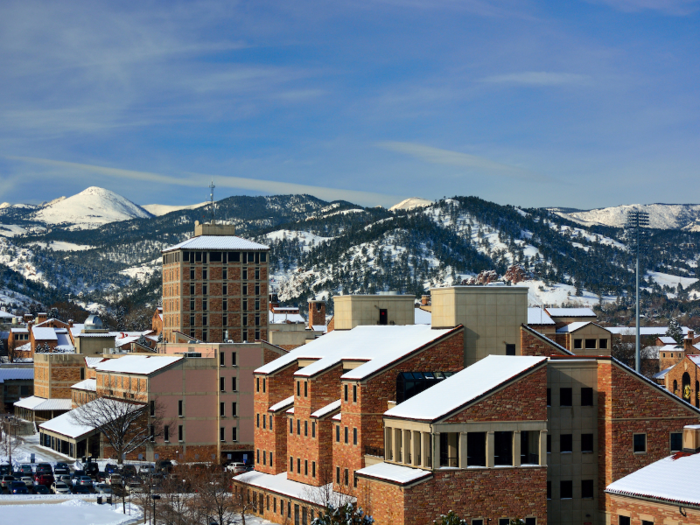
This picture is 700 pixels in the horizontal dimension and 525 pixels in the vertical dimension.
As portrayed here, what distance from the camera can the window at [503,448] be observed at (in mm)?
66000

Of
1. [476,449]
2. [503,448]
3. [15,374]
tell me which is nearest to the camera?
[476,449]

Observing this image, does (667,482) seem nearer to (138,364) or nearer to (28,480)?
(28,480)

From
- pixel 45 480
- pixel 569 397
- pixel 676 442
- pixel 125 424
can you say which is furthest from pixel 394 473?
pixel 125 424

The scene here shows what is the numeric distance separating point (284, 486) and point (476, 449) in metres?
26.2

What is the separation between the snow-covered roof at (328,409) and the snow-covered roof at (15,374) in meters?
127

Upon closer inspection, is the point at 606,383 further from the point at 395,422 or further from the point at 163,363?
the point at 163,363

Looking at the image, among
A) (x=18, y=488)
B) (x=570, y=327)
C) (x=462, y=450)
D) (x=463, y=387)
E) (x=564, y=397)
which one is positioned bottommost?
(x=18, y=488)

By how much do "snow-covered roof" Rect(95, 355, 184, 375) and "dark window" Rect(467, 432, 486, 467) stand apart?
68.1 metres

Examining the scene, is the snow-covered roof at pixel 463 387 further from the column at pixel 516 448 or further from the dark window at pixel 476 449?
the column at pixel 516 448

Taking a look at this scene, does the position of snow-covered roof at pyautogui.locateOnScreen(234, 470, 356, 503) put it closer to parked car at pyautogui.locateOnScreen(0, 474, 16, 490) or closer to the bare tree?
parked car at pyautogui.locateOnScreen(0, 474, 16, 490)

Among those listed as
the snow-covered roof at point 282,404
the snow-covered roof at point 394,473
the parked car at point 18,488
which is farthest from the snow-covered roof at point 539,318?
the snow-covered roof at point 394,473

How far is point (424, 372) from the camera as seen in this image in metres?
75.6

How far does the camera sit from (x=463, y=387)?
222 ft

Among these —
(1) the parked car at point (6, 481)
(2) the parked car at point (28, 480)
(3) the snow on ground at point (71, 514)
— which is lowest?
(2) the parked car at point (28, 480)
